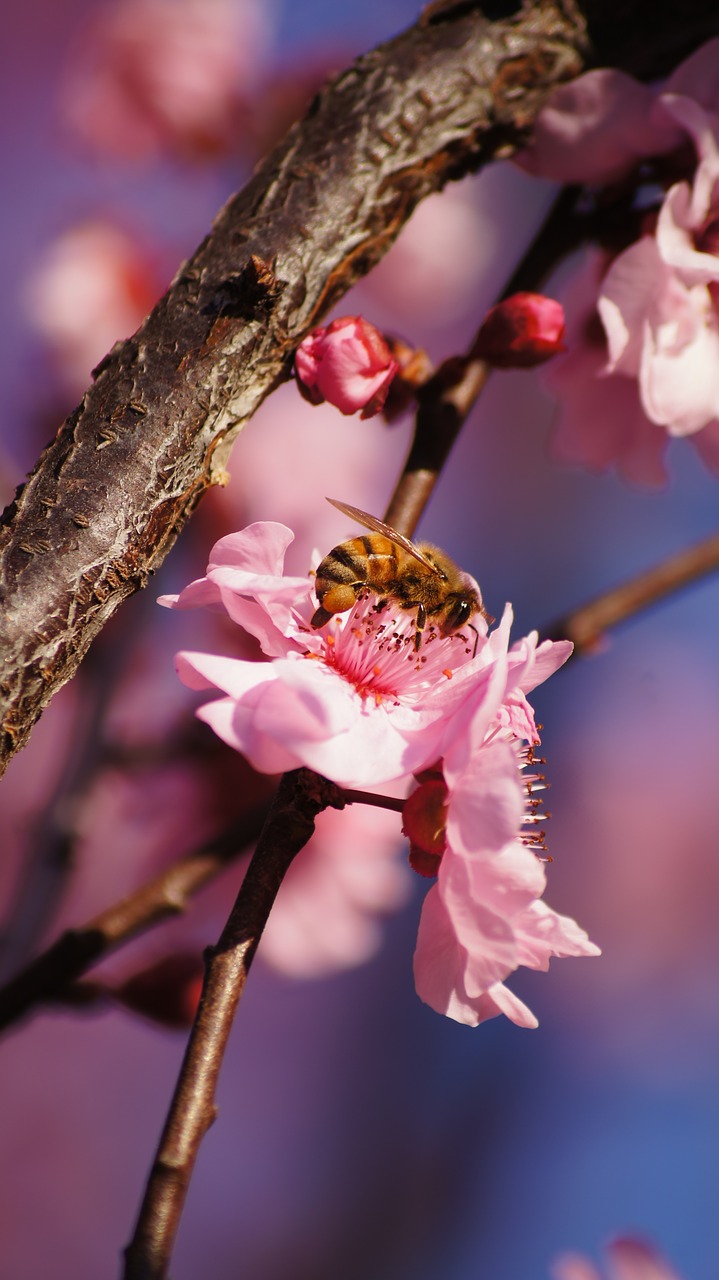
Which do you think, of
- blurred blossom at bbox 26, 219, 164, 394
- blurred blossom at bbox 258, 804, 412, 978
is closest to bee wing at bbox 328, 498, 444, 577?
blurred blossom at bbox 258, 804, 412, 978

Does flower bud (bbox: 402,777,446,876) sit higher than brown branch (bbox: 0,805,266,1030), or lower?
higher

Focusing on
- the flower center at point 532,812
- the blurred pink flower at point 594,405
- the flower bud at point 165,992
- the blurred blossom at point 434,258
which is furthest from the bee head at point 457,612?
the blurred blossom at point 434,258

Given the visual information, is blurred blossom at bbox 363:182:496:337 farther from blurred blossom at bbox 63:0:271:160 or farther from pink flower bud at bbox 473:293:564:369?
pink flower bud at bbox 473:293:564:369

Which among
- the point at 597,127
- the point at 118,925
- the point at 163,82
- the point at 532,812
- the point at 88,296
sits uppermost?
the point at 163,82

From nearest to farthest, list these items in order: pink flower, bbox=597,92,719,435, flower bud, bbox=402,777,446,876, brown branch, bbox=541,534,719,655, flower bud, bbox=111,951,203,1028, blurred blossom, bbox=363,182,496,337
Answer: flower bud, bbox=402,777,446,876 → pink flower, bbox=597,92,719,435 → flower bud, bbox=111,951,203,1028 → brown branch, bbox=541,534,719,655 → blurred blossom, bbox=363,182,496,337

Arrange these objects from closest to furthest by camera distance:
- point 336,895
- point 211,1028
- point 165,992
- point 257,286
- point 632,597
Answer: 1. point 211,1028
2. point 257,286
3. point 165,992
4. point 632,597
5. point 336,895

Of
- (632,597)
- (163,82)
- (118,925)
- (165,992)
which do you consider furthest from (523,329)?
(163,82)

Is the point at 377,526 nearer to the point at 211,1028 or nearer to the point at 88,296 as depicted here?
the point at 211,1028
